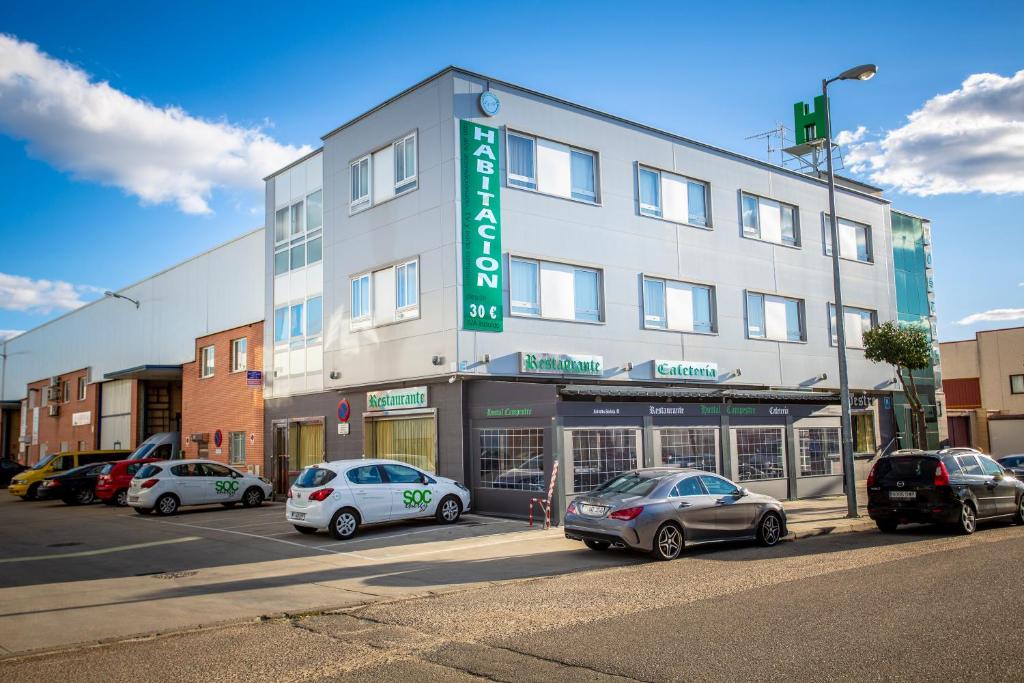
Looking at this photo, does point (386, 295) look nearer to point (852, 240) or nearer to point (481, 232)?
point (481, 232)

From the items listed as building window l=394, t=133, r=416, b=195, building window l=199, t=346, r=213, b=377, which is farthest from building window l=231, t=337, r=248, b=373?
building window l=394, t=133, r=416, b=195

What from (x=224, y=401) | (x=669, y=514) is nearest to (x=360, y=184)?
(x=224, y=401)

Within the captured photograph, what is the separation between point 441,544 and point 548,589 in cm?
524

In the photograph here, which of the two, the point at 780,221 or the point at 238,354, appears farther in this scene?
the point at 238,354

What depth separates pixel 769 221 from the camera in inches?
1153

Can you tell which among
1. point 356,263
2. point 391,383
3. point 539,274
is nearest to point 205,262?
point 356,263

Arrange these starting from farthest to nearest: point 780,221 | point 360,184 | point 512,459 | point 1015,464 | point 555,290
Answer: point 780,221, point 1015,464, point 360,184, point 555,290, point 512,459

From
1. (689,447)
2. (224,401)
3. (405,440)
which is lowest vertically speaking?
(689,447)

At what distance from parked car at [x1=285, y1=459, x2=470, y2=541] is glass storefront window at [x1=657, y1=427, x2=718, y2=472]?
5.84 metres

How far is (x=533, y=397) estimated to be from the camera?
740 inches

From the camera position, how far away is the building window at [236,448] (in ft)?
100

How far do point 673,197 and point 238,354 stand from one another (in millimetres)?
17729

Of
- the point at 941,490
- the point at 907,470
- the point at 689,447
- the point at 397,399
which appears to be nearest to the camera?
the point at 941,490

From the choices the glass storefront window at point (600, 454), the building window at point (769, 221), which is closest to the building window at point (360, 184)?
the glass storefront window at point (600, 454)
